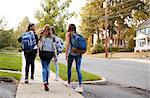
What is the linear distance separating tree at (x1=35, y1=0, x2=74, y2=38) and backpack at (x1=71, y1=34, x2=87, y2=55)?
64.0 feet

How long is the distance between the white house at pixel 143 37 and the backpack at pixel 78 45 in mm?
61752

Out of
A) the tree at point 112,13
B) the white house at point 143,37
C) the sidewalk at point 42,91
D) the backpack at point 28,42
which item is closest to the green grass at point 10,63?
the backpack at point 28,42

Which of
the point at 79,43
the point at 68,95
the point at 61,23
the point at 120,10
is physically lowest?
the point at 68,95

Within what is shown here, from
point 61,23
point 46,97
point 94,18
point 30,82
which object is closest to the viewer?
point 46,97

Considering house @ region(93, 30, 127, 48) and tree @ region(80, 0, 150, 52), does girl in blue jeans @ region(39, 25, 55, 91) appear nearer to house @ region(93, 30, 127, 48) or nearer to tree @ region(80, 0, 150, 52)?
tree @ region(80, 0, 150, 52)

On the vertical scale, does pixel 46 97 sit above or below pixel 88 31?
below

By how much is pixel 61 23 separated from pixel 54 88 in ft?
66.8

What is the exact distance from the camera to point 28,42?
37.8 ft

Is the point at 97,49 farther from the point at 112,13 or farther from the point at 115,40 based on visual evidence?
the point at 115,40

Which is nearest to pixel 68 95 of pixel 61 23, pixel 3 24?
pixel 61 23

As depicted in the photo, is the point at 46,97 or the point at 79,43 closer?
the point at 46,97

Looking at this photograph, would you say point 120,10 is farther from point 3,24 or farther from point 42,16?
point 42,16

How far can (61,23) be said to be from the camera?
30.8 meters

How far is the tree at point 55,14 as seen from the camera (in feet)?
99.1
